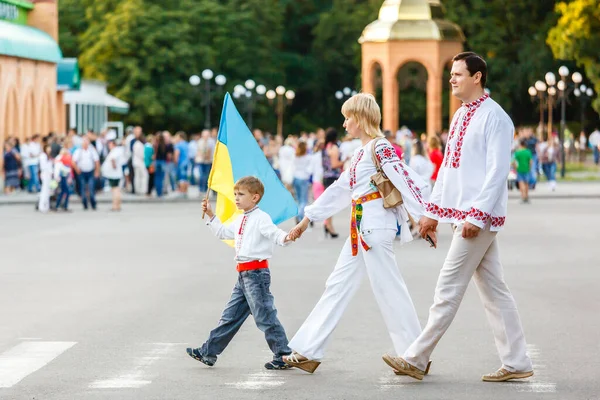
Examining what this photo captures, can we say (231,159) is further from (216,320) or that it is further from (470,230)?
(470,230)

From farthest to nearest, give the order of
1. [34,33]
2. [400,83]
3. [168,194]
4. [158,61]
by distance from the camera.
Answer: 1. [158,61]
2. [400,83]
3. [34,33]
4. [168,194]

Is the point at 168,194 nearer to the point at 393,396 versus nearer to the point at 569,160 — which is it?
the point at 393,396

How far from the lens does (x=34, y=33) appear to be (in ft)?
169

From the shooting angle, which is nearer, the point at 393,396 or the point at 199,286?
the point at 393,396

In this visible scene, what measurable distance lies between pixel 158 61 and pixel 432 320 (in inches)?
2713

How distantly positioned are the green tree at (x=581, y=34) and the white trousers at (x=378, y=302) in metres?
45.8

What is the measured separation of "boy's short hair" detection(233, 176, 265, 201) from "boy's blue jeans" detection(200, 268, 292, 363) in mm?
500

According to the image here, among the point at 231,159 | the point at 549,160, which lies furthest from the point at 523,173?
the point at 231,159

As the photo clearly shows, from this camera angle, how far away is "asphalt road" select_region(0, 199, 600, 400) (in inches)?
339

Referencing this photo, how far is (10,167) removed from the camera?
4131cm

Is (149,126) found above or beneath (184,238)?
above

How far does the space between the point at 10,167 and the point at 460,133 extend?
33901 mm

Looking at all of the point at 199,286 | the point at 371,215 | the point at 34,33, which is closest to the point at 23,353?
the point at 371,215

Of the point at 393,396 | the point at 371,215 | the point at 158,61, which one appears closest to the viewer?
the point at 393,396
